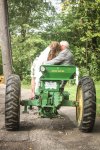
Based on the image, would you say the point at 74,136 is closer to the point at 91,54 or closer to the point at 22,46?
the point at 91,54

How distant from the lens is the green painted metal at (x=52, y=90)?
9742 millimetres

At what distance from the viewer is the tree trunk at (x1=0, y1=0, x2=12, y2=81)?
16.4m

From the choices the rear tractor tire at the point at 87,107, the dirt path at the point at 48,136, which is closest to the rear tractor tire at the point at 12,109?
the dirt path at the point at 48,136

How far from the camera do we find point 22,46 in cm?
3425

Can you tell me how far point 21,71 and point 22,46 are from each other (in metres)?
1.84

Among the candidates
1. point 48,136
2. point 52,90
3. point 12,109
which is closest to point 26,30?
point 52,90

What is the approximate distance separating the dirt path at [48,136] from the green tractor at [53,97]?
0.83 feet

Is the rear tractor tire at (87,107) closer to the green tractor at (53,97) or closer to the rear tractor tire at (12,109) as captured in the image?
the green tractor at (53,97)

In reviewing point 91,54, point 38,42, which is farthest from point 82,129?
point 38,42

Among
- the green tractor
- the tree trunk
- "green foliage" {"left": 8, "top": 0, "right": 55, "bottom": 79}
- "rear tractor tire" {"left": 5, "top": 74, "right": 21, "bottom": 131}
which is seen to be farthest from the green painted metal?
"green foliage" {"left": 8, "top": 0, "right": 55, "bottom": 79}

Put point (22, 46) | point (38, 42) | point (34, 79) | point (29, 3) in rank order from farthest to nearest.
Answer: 1. point (29, 3)
2. point (22, 46)
3. point (38, 42)
4. point (34, 79)

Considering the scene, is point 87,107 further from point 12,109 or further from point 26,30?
point 26,30

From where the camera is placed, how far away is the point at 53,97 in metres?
9.82

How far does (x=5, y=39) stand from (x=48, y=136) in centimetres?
876
